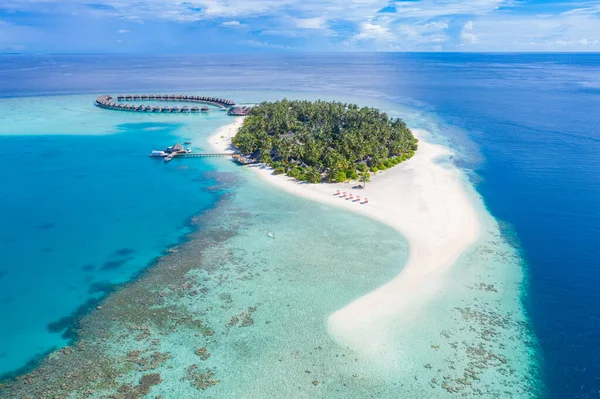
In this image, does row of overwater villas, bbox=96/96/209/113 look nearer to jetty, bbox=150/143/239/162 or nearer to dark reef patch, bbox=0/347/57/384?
jetty, bbox=150/143/239/162

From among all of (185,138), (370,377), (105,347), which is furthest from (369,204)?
(185,138)

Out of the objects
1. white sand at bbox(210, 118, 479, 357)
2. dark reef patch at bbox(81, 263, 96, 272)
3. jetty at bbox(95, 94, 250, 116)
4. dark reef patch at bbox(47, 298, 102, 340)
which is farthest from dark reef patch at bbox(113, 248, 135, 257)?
jetty at bbox(95, 94, 250, 116)

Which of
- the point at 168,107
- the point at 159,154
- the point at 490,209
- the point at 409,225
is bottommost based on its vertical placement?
the point at 409,225

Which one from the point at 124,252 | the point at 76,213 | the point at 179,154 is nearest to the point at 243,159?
the point at 179,154

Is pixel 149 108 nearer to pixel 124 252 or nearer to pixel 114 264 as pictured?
pixel 124 252

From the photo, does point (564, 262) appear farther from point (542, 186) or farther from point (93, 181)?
point (93, 181)

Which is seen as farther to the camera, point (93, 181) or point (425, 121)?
point (425, 121)
